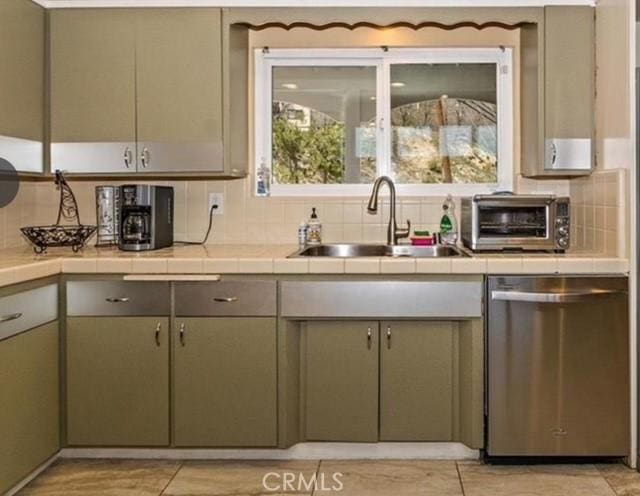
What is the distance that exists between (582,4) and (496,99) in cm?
64

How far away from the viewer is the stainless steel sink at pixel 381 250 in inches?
130

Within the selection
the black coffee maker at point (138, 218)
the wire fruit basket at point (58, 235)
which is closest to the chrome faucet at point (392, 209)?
the black coffee maker at point (138, 218)

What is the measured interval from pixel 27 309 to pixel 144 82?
1.17 meters

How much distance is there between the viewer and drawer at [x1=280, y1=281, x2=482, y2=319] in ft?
9.09

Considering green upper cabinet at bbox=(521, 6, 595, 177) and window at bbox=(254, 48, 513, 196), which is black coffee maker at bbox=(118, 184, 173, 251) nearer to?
window at bbox=(254, 48, 513, 196)

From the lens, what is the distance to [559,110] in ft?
10.0

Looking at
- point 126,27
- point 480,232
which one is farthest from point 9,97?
point 480,232

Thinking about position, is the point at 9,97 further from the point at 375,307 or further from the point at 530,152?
the point at 530,152

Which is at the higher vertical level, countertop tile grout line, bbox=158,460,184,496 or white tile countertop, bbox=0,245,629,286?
white tile countertop, bbox=0,245,629,286

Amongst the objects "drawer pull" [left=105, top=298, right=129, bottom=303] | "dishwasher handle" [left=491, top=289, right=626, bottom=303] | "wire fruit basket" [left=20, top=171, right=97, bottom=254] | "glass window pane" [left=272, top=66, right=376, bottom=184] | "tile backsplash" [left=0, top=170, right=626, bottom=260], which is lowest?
"drawer pull" [left=105, top=298, right=129, bottom=303]

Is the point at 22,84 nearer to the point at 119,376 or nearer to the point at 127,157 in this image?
the point at 127,157

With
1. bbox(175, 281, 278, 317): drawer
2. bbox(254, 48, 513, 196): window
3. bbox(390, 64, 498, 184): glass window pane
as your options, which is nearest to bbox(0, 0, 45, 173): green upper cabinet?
bbox(175, 281, 278, 317): drawer

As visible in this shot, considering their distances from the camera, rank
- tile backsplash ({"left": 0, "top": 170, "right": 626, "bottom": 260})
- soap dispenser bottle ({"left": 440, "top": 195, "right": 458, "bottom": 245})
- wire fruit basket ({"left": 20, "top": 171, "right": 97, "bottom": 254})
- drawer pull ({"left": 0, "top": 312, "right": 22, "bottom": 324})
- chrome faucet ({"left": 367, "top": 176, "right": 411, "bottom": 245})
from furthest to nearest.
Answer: tile backsplash ({"left": 0, "top": 170, "right": 626, "bottom": 260}), soap dispenser bottle ({"left": 440, "top": 195, "right": 458, "bottom": 245}), chrome faucet ({"left": 367, "top": 176, "right": 411, "bottom": 245}), wire fruit basket ({"left": 20, "top": 171, "right": 97, "bottom": 254}), drawer pull ({"left": 0, "top": 312, "right": 22, "bottom": 324})

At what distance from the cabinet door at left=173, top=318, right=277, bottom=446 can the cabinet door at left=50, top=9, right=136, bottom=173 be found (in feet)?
2.96
